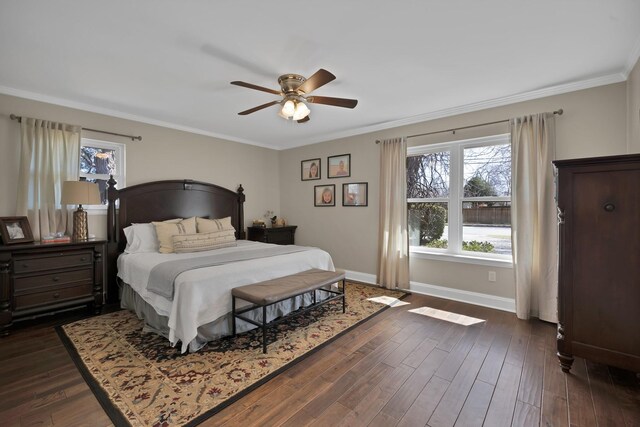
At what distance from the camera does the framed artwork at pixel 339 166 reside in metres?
4.90

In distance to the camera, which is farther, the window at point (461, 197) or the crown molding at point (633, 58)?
the window at point (461, 197)

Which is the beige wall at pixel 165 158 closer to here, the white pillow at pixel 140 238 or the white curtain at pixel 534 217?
the white pillow at pixel 140 238

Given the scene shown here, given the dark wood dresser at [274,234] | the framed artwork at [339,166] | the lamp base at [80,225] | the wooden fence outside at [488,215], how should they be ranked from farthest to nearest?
the dark wood dresser at [274,234], the framed artwork at [339,166], the wooden fence outside at [488,215], the lamp base at [80,225]

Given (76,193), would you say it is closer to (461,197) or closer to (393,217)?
(393,217)

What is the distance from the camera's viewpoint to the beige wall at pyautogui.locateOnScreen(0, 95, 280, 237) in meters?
3.13

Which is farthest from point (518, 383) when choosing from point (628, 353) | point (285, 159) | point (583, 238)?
point (285, 159)

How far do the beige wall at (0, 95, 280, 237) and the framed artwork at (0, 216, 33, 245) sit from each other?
248mm

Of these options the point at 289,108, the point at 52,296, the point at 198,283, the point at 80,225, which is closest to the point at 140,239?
the point at 80,225

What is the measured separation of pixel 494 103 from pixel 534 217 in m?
1.41

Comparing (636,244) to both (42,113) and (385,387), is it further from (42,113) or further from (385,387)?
(42,113)

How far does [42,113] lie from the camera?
331 cm

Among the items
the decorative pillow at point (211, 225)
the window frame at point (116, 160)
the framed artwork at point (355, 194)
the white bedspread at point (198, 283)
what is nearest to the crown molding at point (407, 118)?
the window frame at point (116, 160)

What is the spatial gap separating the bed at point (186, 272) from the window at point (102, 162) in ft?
0.67

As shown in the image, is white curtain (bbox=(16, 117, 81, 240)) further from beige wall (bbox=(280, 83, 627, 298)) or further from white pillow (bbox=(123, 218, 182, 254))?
beige wall (bbox=(280, 83, 627, 298))
